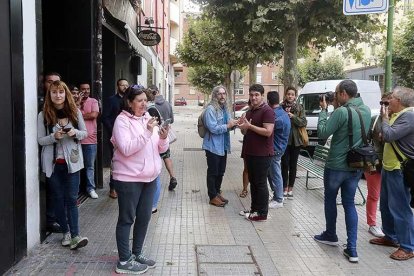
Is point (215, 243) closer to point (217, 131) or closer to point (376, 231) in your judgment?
point (217, 131)

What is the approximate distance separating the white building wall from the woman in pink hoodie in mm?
971

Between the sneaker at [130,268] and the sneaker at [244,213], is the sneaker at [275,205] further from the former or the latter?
the sneaker at [130,268]

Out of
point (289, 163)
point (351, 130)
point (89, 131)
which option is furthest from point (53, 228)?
point (289, 163)

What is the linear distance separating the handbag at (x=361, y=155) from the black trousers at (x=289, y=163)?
2.81 m

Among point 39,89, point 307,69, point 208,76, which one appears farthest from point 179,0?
point 39,89

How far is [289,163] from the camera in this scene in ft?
26.0

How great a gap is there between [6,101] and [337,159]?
330 centimetres

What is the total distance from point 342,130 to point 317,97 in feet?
35.1

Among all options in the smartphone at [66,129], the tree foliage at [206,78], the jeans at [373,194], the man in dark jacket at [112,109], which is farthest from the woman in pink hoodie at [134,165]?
the tree foliage at [206,78]

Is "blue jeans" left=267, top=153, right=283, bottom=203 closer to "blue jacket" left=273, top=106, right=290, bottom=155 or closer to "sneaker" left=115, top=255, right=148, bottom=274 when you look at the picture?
"blue jacket" left=273, top=106, right=290, bottom=155

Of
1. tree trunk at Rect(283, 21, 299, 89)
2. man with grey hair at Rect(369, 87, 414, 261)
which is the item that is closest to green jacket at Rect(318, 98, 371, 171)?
man with grey hair at Rect(369, 87, 414, 261)

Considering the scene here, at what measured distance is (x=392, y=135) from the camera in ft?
15.6

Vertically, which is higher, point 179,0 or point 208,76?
point 179,0

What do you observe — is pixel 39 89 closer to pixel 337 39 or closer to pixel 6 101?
pixel 6 101
